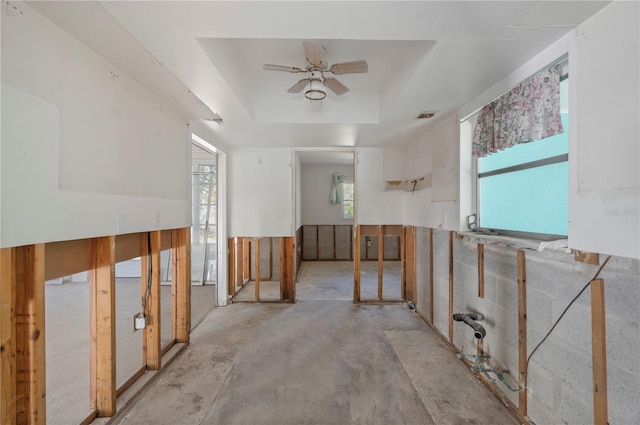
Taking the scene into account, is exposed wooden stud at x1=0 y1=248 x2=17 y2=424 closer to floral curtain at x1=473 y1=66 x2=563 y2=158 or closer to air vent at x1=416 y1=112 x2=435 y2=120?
floral curtain at x1=473 y1=66 x2=563 y2=158

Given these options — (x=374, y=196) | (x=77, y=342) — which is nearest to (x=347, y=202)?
(x=374, y=196)

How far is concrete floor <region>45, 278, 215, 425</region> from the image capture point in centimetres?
189

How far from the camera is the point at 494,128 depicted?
2.03m

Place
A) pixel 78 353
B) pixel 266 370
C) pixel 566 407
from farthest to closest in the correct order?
pixel 78 353
pixel 266 370
pixel 566 407

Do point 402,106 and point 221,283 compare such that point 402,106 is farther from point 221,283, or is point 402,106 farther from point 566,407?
point 221,283

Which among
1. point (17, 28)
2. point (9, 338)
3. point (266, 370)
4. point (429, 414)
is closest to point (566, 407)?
point (429, 414)

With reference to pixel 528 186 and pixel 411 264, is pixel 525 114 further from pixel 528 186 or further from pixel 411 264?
pixel 411 264

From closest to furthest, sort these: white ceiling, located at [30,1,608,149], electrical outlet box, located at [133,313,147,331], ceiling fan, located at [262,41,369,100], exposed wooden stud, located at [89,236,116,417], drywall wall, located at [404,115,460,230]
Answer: white ceiling, located at [30,1,608,149], exposed wooden stud, located at [89,236,116,417], ceiling fan, located at [262,41,369,100], electrical outlet box, located at [133,313,147,331], drywall wall, located at [404,115,460,230]

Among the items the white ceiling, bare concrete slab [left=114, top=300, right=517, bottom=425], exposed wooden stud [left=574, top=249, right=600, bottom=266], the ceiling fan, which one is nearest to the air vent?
the white ceiling

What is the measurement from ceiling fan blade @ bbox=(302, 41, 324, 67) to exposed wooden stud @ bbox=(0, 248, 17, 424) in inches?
80.0

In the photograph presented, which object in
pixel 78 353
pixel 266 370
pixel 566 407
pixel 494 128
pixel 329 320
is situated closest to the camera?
pixel 566 407

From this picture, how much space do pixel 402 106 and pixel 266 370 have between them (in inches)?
108

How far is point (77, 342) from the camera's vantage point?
2721 mm

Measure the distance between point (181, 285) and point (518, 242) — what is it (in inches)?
117
